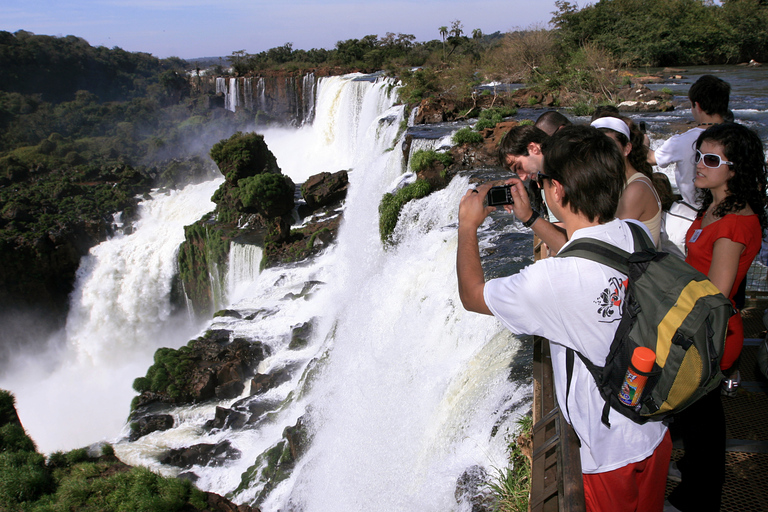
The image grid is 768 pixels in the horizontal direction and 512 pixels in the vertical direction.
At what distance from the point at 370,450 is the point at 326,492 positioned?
78cm

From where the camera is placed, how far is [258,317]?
39.6 feet

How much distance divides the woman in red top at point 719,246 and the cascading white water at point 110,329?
18840 mm

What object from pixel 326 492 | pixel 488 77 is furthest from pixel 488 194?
pixel 488 77

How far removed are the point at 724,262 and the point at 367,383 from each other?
15.8 feet

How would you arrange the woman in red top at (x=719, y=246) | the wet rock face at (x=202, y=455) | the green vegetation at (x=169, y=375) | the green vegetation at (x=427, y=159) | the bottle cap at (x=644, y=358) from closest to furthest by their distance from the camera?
the bottle cap at (x=644, y=358), the woman in red top at (x=719, y=246), the wet rock face at (x=202, y=455), the green vegetation at (x=427, y=159), the green vegetation at (x=169, y=375)

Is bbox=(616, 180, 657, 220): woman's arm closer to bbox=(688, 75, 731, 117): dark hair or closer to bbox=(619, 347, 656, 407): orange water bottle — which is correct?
bbox=(688, 75, 731, 117): dark hair

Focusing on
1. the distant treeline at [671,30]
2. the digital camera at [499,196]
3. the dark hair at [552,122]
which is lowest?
the digital camera at [499,196]

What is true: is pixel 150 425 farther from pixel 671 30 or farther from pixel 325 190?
pixel 671 30

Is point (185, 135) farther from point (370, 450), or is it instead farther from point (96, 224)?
point (370, 450)

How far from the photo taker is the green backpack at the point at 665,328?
138 cm

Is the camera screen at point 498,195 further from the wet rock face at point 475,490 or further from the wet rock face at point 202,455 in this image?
the wet rock face at point 202,455

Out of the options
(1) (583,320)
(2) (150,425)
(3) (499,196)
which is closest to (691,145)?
(3) (499,196)

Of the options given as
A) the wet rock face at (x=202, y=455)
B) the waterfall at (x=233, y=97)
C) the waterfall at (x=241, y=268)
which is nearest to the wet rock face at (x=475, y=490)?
the wet rock face at (x=202, y=455)

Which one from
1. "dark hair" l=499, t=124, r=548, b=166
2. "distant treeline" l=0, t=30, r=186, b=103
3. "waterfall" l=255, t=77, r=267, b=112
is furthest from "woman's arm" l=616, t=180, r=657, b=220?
"distant treeline" l=0, t=30, r=186, b=103
